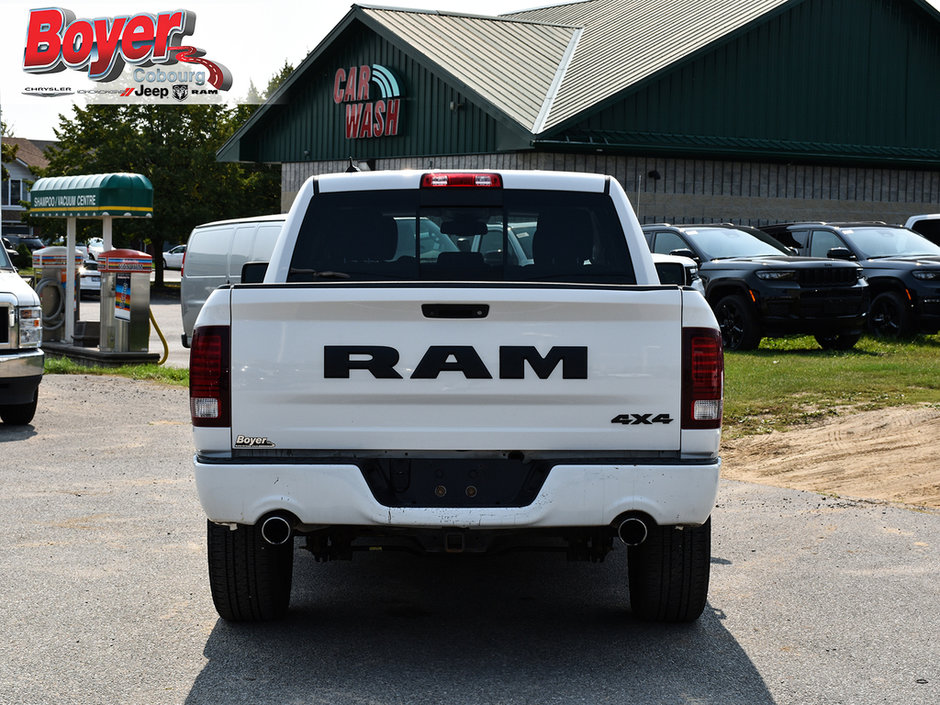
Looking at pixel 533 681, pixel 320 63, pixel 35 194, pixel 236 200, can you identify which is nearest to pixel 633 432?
pixel 533 681

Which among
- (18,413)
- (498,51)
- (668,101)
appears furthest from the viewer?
(498,51)

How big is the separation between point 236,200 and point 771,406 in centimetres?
3742

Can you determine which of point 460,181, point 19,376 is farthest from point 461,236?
point 19,376

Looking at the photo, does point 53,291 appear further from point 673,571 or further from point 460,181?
point 673,571

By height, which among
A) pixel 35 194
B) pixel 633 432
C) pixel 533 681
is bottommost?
pixel 533 681

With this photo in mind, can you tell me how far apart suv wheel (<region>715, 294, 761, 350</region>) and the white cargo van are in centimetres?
617

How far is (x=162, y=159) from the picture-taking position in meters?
46.2

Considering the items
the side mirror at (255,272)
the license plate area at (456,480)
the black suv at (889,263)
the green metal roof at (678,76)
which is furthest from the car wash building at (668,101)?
the license plate area at (456,480)

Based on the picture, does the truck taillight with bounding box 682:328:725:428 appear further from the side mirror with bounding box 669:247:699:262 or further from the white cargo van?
the side mirror with bounding box 669:247:699:262

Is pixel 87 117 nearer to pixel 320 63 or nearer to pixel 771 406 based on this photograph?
pixel 320 63

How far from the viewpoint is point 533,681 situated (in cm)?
488

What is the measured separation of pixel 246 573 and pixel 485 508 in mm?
1164

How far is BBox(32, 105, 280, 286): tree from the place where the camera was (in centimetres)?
4581

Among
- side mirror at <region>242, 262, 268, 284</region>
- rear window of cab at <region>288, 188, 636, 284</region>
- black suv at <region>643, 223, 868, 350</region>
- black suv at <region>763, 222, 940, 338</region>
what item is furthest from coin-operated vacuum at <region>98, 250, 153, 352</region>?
rear window of cab at <region>288, 188, 636, 284</region>
